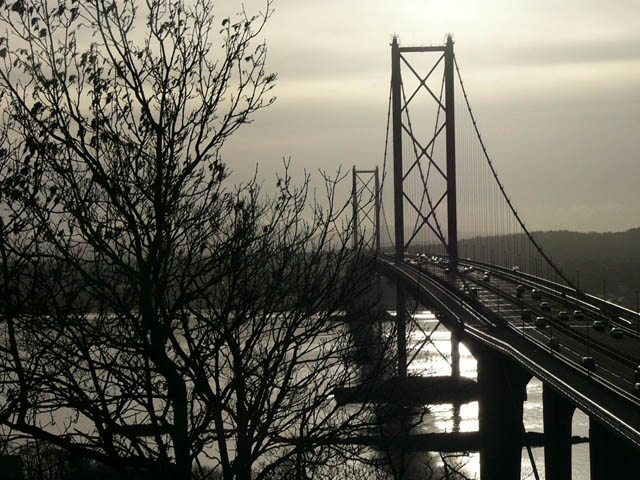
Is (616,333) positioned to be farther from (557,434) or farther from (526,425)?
(526,425)

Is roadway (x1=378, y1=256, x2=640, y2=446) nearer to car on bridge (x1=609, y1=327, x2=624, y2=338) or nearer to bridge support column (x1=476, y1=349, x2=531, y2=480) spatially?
car on bridge (x1=609, y1=327, x2=624, y2=338)

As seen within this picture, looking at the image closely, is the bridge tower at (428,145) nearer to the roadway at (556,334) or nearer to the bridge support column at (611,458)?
the roadway at (556,334)

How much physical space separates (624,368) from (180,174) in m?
16.2

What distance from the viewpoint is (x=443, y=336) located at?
78.7 meters

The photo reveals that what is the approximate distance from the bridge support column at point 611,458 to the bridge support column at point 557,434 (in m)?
3.67

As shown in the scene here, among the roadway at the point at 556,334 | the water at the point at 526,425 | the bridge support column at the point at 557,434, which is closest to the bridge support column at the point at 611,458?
the roadway at the point at 556,334

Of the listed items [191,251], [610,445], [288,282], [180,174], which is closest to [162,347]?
[191,251]

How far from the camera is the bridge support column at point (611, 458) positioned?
53.9ft

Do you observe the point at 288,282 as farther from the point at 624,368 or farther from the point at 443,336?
the point at 443,336

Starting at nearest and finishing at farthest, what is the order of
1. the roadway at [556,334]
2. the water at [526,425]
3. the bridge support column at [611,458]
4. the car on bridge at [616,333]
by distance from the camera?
1. the bridge support column at [611,458]
2. the roadway at [556,334]
3. the car on bridge at [616,333]
4. the water at [526,425]

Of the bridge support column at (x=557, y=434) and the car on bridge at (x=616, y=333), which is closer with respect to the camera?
the bridge support column at (x=557, y=434)

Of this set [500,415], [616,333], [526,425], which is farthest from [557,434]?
[526,425]

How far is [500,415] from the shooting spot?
27922 millimetres

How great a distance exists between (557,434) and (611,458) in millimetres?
4241
